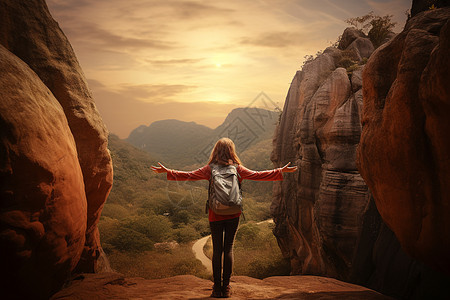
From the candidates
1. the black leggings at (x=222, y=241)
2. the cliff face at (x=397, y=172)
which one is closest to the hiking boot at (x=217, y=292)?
the black leggings at (x=222, y=241)

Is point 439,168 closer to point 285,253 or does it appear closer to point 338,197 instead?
point 338,197

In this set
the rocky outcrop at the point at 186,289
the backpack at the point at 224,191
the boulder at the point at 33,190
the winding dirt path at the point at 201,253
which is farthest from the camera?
the winding dirt path at the point at 201,253

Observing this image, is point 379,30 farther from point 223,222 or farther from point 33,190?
point 33,190

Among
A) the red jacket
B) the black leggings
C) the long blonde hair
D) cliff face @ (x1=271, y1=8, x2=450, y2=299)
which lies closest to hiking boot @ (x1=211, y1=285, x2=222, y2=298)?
the black leggings

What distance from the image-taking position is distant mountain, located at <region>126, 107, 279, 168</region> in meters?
50.8

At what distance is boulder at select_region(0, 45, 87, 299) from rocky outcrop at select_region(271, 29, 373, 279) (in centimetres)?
833

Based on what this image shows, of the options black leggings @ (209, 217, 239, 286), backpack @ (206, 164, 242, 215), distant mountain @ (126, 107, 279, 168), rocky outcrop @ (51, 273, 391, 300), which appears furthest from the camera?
distant mountain @ (126, 107, 279, 168)

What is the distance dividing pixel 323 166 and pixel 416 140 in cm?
808

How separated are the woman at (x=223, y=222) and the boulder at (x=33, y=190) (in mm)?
1904

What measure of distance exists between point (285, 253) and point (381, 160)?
1500 cm

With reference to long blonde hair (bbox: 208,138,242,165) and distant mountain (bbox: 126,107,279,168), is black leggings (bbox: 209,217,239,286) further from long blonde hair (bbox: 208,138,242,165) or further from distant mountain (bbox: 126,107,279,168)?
distant mountain (bbox: 126,107,279,168)

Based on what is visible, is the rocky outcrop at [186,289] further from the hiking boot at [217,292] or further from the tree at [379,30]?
the tree at [379,30]

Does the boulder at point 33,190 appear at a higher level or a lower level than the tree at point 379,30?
lower

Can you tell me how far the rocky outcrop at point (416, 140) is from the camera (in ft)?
12.4
